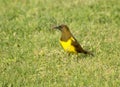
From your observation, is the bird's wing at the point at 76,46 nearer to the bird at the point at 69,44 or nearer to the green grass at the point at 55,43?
the bird at the point at 69,44

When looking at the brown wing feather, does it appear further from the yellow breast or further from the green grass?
the green grass

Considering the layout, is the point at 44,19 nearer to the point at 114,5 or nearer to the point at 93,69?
the point at 114,5

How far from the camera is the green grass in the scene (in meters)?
8.48

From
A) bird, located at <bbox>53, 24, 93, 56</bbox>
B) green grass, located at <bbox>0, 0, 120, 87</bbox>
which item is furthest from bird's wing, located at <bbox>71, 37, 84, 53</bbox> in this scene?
green grass, located at <bbox>0, 0, 120, 87</bbox>

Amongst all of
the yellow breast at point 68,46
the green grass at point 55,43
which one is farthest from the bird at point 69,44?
the green grass at point 55,43

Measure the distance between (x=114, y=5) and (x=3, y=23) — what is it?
3385 mm

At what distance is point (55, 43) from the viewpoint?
10.6m

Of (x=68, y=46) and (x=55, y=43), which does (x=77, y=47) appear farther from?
(x=55, y=43)

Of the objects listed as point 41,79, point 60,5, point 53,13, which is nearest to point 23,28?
point 53,13

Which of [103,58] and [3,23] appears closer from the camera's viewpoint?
[103,58]

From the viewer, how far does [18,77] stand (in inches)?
336

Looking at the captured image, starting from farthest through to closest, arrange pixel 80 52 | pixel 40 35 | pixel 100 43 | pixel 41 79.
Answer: pixel 40 35 < pixel 100 43 < pixel 80 52 < pixel 41 79

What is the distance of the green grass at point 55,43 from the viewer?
848 cm

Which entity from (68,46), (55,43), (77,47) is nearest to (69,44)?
(68,46)
